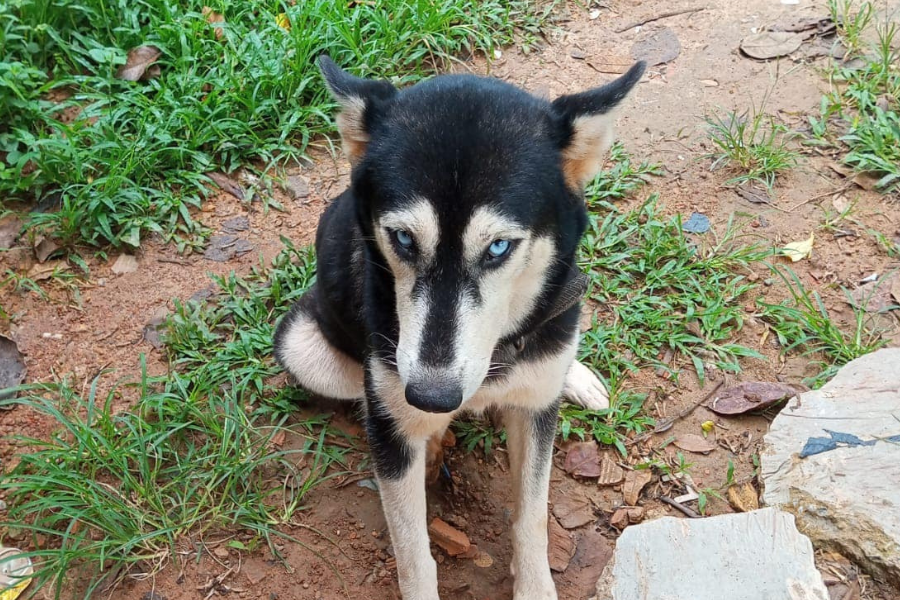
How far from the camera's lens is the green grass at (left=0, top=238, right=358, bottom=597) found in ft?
10.7

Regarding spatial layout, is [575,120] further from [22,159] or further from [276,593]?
[22,159]

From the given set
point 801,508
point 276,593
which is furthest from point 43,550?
point 801,508

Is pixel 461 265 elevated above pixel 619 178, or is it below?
above

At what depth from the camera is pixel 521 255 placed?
96.4 inches

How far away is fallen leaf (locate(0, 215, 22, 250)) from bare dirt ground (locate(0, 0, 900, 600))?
0.37 meters

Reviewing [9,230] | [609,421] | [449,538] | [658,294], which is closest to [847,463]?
[609,421]

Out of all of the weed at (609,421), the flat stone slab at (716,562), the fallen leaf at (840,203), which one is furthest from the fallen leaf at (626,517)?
the fallen leaf at (840,203)

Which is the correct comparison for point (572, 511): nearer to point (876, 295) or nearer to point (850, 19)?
point (876, 295)

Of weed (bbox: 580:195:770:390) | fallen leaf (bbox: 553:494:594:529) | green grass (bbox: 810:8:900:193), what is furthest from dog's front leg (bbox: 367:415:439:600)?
green grass (bbox: 810:8:900:193)

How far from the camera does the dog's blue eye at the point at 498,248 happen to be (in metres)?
2.37

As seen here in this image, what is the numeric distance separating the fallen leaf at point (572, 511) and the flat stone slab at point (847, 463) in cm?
73

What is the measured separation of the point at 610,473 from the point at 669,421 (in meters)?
0.40

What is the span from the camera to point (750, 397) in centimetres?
375

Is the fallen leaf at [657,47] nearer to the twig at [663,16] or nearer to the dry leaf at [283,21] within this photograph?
the twig at [663,16]
